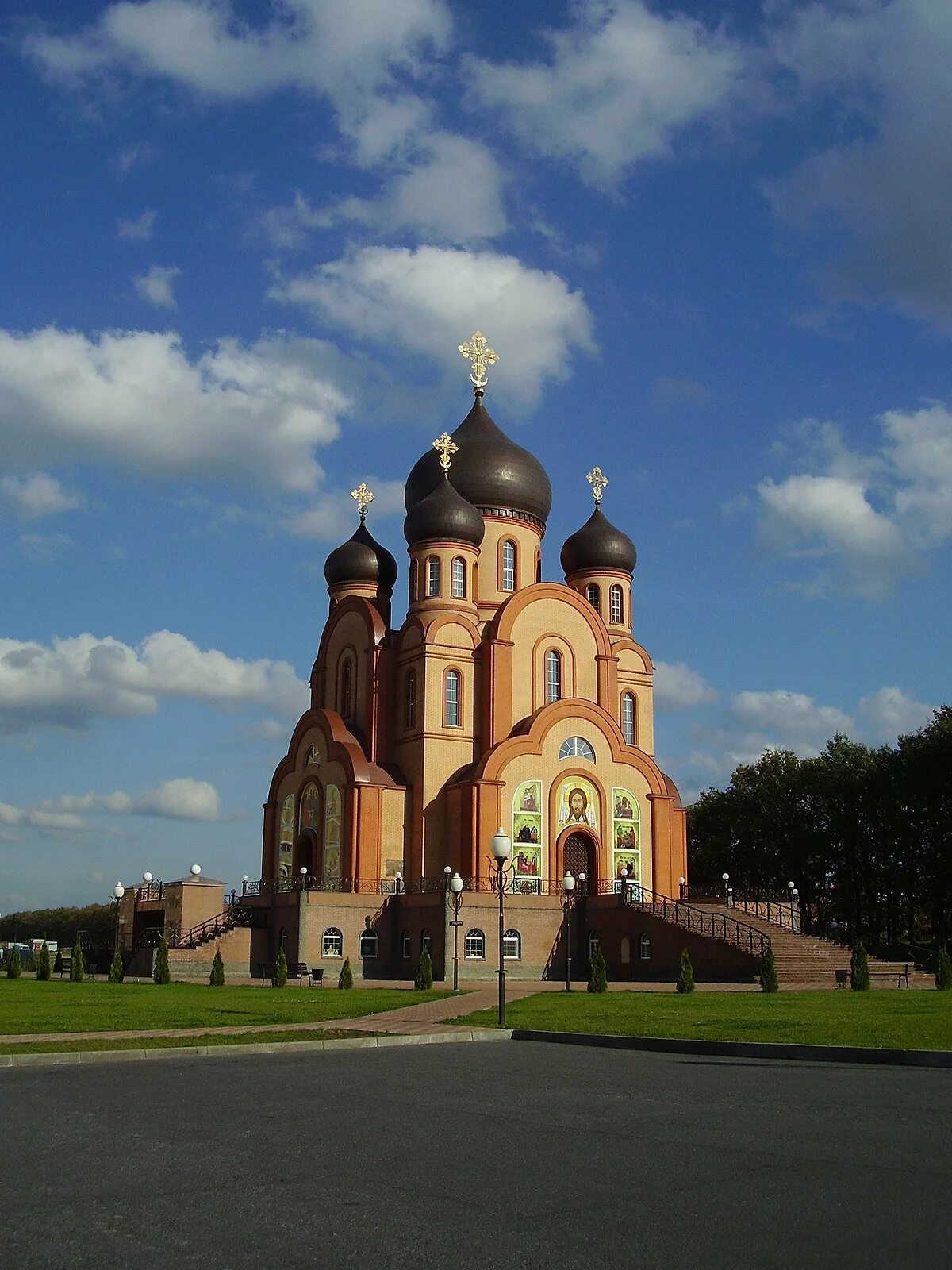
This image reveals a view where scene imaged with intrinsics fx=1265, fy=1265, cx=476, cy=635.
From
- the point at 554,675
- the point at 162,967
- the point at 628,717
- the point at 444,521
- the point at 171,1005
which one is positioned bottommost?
the point at 171,1005

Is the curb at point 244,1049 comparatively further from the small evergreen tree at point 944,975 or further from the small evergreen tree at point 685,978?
the small evergreen tree at point 944,975

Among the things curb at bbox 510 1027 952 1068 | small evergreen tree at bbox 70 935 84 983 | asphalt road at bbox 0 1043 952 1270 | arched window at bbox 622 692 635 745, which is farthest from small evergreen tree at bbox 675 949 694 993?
arched window at bbox 622 692 635 745

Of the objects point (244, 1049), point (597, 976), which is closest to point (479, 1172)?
point (244, 1049)

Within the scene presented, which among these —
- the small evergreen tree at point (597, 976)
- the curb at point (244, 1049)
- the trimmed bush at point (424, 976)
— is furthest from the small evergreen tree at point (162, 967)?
the curb at point (244, 1049)

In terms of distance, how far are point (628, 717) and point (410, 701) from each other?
391 inches

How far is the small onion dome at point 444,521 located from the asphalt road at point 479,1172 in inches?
1363

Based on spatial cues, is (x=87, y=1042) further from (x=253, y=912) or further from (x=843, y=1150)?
(x=253, y=912)

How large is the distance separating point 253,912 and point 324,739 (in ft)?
21.7

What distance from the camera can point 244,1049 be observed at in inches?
611

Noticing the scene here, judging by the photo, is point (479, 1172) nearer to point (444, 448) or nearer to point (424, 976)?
point (424, 976)

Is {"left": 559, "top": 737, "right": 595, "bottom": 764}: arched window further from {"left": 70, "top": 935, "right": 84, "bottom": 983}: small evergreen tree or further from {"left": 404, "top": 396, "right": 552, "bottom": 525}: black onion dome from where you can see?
{"left": 70, "top": 935, "right": 84, "bottom": 983}: small evergreen tree

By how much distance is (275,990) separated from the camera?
30.6 metres

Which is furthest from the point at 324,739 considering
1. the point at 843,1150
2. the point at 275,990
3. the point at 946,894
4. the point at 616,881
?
the point at 843,1150

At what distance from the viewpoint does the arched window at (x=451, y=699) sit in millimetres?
44719
